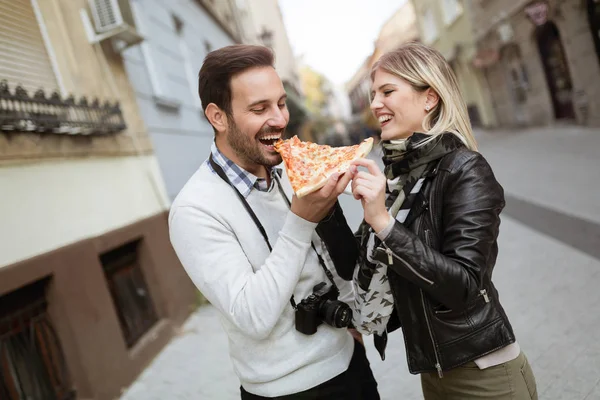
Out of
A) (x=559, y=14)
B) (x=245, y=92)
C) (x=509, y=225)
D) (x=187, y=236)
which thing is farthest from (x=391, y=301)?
(x=559, y=14)

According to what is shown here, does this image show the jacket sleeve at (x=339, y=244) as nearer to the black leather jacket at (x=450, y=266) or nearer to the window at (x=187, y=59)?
the black leather jacket at (x=450, y=266)

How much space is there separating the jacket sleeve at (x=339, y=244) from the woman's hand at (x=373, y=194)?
0.34 metres

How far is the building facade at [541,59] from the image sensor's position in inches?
437

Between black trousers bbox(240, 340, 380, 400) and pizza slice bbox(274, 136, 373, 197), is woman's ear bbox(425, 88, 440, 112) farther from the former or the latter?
black trousers bbox(240, 340, 380, 400)

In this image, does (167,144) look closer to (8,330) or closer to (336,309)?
(8,330)

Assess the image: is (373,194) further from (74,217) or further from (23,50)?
(23,50)

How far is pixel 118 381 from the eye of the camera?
413 centimetres

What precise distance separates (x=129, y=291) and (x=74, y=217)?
1278 mm

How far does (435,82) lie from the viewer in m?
1.77

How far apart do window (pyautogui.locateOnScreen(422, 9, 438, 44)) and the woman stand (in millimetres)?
23803

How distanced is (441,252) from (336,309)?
437mm

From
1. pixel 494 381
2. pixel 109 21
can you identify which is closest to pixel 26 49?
pixel 109 21

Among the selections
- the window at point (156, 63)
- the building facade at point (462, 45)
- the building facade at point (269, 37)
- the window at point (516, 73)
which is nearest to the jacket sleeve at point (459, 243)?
the window at point (156, 63)

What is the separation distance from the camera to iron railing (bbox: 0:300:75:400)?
3357 mm
